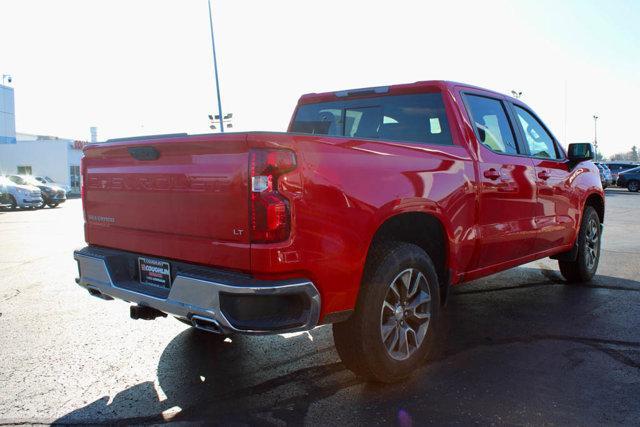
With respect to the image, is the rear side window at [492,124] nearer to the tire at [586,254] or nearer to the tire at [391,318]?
the tire at [391,318]

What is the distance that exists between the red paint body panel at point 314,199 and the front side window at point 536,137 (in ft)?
2.62

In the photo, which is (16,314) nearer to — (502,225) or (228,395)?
(228,395)

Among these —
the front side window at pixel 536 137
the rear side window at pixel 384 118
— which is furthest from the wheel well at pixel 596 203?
the rear side window at pixel 384 118

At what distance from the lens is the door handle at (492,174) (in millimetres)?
4145

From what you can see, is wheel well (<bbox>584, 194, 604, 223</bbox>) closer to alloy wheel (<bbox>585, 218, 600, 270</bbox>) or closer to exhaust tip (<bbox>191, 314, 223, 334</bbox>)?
alloy wheel (<bbox>585, 218, 600, 270</bbox>)

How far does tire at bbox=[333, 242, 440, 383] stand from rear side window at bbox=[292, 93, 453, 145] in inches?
46.3

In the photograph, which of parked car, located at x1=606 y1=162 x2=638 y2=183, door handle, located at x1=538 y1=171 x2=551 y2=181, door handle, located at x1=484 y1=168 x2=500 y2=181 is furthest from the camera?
parked car, located at x1=606 y1=162 x2=638 y2=183

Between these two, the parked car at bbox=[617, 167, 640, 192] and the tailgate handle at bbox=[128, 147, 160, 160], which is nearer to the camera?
the tailgate handle at bbox=[128, 147, 160, 160]

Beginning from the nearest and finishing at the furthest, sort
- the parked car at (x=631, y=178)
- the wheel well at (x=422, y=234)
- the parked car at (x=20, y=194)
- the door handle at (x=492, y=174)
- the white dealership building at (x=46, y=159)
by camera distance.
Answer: the wheel well at (x=422, y=234), the door handle at (x=492, y=174), the parked car at (x=20, y=194), the parked car at (x=631, y=178), the white dealership building at (x=46, y=159)

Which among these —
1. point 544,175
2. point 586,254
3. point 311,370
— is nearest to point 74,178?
point 586,254

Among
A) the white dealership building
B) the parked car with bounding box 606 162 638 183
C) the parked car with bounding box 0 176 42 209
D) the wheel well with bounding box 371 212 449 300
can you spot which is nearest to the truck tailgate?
the wheel well with bounding box 371 212 449 300

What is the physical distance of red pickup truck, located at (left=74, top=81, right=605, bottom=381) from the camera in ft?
9.06

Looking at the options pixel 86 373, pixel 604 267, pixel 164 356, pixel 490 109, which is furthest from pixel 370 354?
pixel 604 267

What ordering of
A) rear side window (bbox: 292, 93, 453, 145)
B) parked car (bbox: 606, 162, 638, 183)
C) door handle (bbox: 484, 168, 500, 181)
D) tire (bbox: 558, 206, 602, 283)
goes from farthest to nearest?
parked car (bbox: 606, 162, 638, 183) < tire (bbox: 558, 206, 602, 283) < rear side window (bbox: 292, 93, 453, 145) < door handle (bbox: 484, 168, 500, 181)
